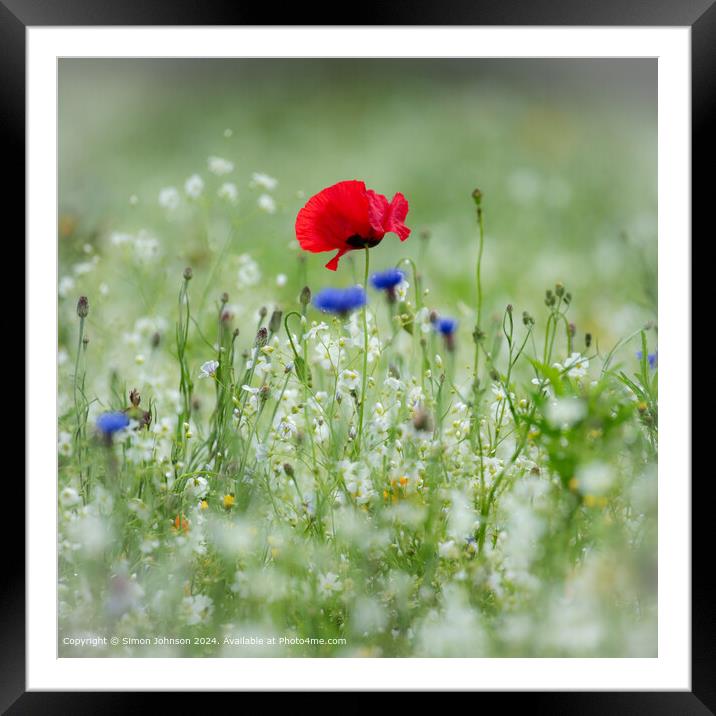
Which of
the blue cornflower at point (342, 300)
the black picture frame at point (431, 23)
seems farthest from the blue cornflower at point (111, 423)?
the blue cornflower at point (342, 300)

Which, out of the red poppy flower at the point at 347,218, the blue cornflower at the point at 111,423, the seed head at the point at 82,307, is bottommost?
the blue cornflower at the point at 111,423

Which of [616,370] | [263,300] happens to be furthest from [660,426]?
[263,300]

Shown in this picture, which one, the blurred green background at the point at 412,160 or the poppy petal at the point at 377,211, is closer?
the poppy petal at the point at 377,211

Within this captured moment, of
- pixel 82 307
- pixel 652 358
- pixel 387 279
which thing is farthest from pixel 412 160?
pixel 82 307

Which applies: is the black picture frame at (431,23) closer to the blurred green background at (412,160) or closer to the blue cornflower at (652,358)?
the blurred green background at (412,160)

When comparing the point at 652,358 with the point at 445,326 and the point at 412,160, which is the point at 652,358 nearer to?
the point at 445,326

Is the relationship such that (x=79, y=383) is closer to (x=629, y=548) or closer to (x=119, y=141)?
(x=119, y=141)
